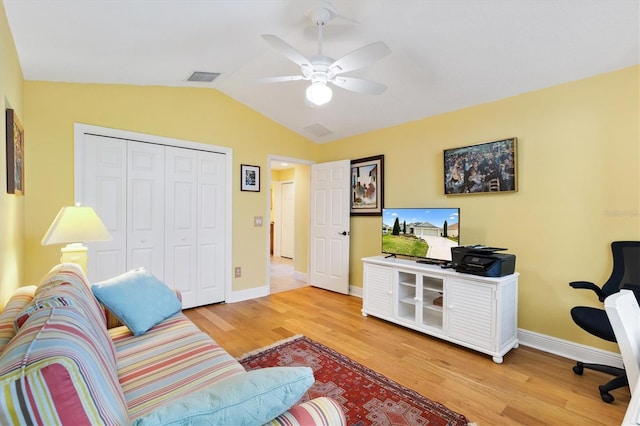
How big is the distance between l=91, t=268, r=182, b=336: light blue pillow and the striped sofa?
0.39 feet

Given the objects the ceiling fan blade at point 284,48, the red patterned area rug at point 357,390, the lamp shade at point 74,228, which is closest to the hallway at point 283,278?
the red patterned area rug at point 357,390

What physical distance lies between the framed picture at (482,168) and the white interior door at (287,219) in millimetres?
4944

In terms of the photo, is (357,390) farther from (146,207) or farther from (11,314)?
(146,207)

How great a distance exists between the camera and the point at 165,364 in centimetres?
152

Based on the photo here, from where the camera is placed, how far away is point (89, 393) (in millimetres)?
690

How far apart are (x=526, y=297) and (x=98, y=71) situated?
446cm

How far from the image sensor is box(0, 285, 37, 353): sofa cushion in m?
1.03

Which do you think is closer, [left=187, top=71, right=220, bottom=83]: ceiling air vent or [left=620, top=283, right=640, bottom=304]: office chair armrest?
[left=620, top=283, right=640, bottom=304]: office chair armrest

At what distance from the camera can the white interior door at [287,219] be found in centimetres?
785

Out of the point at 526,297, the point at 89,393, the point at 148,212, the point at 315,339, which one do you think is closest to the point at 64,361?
the point at 89,393

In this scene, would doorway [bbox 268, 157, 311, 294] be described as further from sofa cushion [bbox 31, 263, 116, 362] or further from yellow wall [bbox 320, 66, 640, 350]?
sofa cushion [bbox 31, 263, 116, 362]

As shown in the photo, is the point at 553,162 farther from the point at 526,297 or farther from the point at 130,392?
the point at 130,392

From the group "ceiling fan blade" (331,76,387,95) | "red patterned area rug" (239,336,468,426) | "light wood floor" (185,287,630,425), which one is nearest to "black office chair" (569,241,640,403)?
"light wood floor" (185,287,630,425)

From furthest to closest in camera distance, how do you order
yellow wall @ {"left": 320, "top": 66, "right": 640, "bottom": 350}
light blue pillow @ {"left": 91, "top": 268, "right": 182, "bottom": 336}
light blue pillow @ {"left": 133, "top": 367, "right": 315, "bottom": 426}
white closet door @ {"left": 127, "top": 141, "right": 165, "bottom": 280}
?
white closet door @ {"left": 127, "top": 141, "right": 165, "bottom": 280}, yellow wall @ {"left": 320, "top": 66, "right": 640, "bottom": 350}, light blue pillow @ {"left": 91, "top": 268, "right": 182, "bottom": 336}, light blue pillow @ {"left": 133, "top": 367, "right": 315, "bottom": 426}
